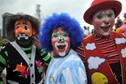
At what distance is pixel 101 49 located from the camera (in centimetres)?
355

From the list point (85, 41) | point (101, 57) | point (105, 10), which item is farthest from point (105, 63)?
point (105, 10)

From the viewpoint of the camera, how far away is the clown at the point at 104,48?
346 centimetres

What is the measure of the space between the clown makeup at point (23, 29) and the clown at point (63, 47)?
61cm

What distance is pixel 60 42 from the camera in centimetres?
336

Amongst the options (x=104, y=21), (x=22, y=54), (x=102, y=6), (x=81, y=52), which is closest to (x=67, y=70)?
(x=81, y=52)

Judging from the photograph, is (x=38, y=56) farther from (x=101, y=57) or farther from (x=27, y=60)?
(x=101, y=57)

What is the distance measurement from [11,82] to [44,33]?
36.9 inches

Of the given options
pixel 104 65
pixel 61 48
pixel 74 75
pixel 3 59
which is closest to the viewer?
pixel 74 75

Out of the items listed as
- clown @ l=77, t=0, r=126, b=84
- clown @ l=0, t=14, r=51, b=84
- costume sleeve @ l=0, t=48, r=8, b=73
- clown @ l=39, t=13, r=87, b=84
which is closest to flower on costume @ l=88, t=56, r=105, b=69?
clown @ l=77, t=0, r=126, b=84

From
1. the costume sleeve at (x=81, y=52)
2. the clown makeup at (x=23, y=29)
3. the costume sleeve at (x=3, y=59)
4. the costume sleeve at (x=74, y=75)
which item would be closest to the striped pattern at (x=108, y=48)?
the costume sleeve at (x=81, y=52)

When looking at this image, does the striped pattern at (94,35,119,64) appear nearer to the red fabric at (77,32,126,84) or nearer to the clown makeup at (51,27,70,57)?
the red fabric at (77,32,126,84)

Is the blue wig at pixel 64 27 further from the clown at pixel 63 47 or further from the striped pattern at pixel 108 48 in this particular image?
the striped pattern at pixel 108 48

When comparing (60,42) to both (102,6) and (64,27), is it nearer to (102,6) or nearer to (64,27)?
(64,27)

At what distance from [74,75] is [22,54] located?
1.31 metres
